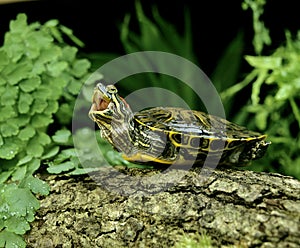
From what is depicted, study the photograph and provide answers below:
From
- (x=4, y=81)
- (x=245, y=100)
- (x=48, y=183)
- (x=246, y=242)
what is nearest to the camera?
(x=246, y=242)

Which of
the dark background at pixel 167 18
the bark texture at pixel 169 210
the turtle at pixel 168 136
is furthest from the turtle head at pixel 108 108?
the dark background at pixel 167 18

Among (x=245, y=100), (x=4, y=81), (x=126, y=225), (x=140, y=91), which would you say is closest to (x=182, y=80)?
(x=140, y=91)

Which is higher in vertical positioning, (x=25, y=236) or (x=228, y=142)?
(x=228, y=142)

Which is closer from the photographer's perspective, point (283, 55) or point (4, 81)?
point (4, 81)

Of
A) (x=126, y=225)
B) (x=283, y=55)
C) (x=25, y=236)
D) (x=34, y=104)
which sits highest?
(x=283, y=55)

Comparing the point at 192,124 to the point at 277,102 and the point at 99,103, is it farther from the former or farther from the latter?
the point at 277,102

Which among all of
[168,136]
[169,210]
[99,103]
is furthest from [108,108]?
[169,210]

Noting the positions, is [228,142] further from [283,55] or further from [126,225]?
[283,55]
